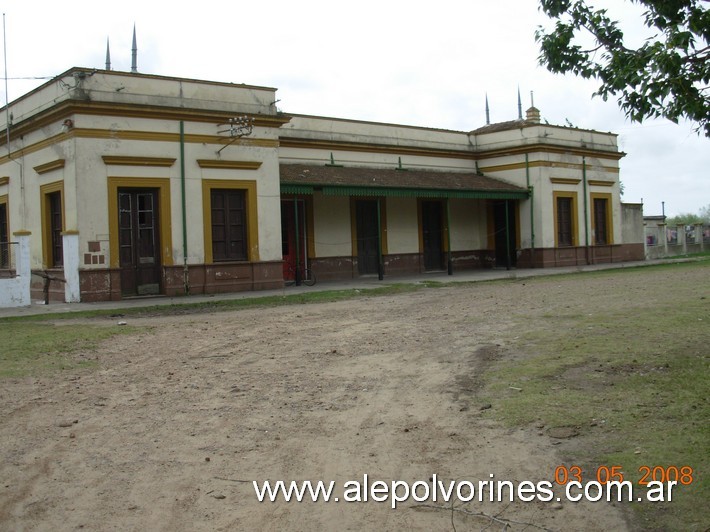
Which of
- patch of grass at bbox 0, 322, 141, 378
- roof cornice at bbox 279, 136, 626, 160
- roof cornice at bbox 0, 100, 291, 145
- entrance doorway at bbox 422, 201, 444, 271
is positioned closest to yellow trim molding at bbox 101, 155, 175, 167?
roof cornice at bbox 0, 100, 291, 145

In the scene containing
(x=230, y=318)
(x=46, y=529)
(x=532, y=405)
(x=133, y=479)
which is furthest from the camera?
(x=230, y=318)

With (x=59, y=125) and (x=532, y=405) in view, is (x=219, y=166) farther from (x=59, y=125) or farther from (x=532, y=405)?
(x=532, y=405)

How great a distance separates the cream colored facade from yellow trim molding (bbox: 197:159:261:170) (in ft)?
0.09

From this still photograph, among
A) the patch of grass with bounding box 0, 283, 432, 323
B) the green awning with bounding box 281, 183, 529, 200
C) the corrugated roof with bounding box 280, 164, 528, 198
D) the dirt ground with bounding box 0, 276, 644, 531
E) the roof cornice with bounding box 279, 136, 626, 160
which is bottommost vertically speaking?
the dirt ground with bounding box 0, 276, 644, 531

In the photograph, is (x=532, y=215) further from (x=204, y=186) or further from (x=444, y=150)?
(x=204, y=186)

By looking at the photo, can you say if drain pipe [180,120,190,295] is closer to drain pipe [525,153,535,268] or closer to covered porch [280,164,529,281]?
covered porch [280,164,529,281]

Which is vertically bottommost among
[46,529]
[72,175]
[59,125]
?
[46,529]

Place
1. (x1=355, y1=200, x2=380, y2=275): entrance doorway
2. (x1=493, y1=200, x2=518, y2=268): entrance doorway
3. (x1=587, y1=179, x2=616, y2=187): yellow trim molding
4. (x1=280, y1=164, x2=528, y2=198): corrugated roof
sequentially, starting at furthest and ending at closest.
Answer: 1. (x1=587, y1=179, x2=616, y2=187): yellow trim molding
2. (x1=493, y1=200, x2=518, y2=268): entrance doorway
3. (x1=355, y1=200, x2=380, y2=275): entrance doorway
4. (x1=280, y1=164, x2=528, y2=198): corrugated roof

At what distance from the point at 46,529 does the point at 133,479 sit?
78 cm

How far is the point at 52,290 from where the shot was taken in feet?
57.8

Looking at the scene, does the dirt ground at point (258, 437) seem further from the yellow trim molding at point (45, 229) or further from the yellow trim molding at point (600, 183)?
the yellow trim molding at point (600, 183)

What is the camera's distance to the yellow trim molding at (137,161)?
55.5ft

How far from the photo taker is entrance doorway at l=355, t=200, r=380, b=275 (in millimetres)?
23953

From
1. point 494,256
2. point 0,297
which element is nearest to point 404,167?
point 494,256
